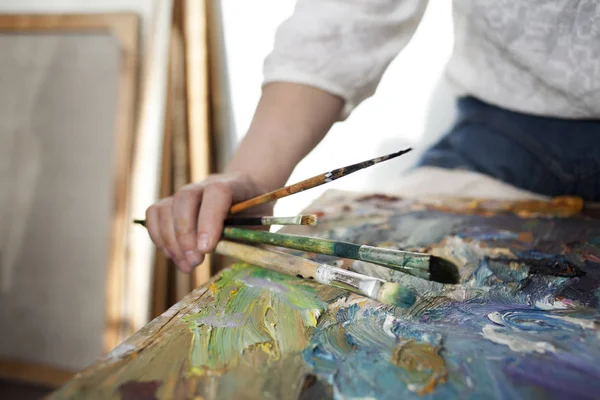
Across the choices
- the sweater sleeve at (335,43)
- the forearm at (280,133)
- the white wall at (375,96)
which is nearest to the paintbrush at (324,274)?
the forearm at (280,133)

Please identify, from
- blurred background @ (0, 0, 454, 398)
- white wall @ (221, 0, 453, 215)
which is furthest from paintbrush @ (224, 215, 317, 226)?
white wall @ (221, 0, 453, 215)

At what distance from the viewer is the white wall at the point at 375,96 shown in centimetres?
158

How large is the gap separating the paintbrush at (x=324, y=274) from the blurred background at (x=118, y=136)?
1.06 metres

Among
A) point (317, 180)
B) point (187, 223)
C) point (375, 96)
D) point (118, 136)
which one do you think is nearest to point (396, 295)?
point (317, 180)

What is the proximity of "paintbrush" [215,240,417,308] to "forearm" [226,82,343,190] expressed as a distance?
13 centimetres

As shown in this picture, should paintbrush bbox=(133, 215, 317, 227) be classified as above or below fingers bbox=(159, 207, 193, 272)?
above

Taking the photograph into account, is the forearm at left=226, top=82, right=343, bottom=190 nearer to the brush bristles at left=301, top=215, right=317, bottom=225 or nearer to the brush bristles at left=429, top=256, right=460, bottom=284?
the brush bristles at left=301, top=215, right=317, bottom=225

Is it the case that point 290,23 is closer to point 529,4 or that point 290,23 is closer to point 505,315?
point 529,4

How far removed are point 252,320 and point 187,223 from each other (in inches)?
6.9

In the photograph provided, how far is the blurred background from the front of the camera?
4.97ft

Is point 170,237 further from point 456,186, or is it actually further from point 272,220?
point 456,186

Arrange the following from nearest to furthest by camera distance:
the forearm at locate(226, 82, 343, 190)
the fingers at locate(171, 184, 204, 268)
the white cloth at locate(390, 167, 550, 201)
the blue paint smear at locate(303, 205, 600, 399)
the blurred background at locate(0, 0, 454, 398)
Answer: the blue paint smear at locate(303, 205, 600, 399)
the fingers at locate(171, 184, 204, 268)
the forearm at locate(226, 82, 343, 190)
the white cloth at locate(390, 167, 550, 201)
the blurred background at locate(0, 0, 454, 398)

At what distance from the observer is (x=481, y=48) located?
0.71 metres

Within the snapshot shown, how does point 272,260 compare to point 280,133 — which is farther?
point 280,133
